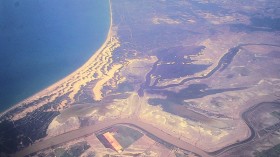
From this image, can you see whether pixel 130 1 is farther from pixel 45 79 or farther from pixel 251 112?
pixel 251 112

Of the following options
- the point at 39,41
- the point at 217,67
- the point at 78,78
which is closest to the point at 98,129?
the point at 78,78

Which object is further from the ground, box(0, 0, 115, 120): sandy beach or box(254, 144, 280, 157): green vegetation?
box(0, 0, 115, 120): sandy beach

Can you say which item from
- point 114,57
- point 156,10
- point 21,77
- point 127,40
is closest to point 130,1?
point 156,10

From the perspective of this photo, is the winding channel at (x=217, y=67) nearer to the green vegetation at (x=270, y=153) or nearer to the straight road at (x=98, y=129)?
the straight road at (x=98, y=129)

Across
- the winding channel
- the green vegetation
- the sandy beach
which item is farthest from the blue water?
the green vegetation

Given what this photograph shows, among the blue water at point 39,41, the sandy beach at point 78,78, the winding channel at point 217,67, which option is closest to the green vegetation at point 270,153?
the winding channel at point 217,67

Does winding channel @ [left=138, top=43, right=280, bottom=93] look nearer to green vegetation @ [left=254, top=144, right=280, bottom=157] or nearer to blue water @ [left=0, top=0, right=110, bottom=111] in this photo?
blue water @ [left=0, top=0, right=110, bottom=111]

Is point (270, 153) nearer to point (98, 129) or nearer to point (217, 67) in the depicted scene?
point (98, 129)

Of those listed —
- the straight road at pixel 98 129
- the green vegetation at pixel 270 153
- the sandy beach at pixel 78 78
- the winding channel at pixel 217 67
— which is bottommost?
the green vegetation at pixel 270 153
